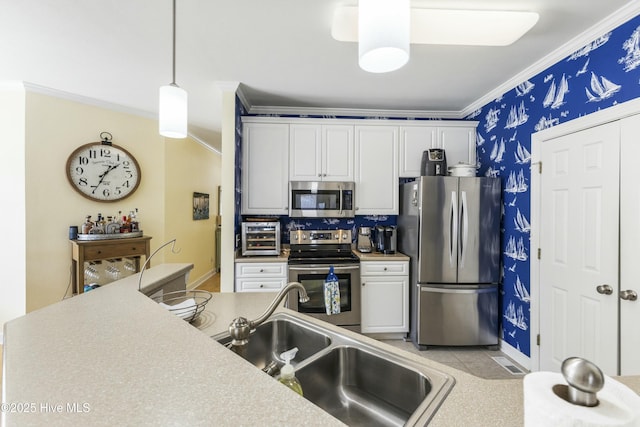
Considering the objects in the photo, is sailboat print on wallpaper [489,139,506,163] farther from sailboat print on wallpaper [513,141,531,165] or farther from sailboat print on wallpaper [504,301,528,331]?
sailboat print on wallpaper [504,301,528,331]

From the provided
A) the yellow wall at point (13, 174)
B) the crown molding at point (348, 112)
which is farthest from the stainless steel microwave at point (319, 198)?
the yellow wall at point (13, 174)

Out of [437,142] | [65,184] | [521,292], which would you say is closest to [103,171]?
[65,184]

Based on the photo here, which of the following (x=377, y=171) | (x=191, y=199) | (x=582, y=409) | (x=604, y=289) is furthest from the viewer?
(x=191, y=199)

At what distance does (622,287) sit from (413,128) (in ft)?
7.23

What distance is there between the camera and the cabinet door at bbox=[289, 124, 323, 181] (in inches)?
123

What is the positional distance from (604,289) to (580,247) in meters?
0.32

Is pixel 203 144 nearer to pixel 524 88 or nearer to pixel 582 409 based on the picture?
pixel 524 88

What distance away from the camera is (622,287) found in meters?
1.76

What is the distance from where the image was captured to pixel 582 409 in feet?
1.28

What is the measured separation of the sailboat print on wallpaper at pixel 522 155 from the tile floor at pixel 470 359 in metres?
1.85

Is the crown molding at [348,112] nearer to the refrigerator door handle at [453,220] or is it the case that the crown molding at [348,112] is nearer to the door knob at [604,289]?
the refrigerator door handle at [453,220]

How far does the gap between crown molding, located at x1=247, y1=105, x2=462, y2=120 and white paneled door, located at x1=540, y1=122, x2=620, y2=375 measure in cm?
144

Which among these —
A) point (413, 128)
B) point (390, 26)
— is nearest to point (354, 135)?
point (413, 128)

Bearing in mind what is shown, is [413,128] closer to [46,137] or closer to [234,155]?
[234,155]
